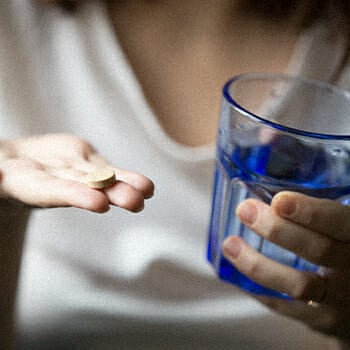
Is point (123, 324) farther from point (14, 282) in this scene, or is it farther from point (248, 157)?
point (248, 157)

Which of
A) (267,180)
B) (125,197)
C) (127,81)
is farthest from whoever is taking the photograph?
(127,81)

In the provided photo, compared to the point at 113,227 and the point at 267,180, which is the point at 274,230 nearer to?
the point at 267,180

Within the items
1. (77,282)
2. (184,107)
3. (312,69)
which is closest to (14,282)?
(77,282)

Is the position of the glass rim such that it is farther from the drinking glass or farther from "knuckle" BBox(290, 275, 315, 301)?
"knuckle" BBox(290, 275, 315, 301)

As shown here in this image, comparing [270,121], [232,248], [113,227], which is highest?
[270,121]

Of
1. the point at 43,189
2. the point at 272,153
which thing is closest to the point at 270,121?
the point at 272,153

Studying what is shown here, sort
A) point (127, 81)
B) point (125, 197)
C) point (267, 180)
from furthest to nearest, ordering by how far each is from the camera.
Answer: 1. point (127, 81)
2. point (267, 180)
3. point (125, 197)

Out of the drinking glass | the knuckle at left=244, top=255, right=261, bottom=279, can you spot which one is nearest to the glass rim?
the drinking glass
